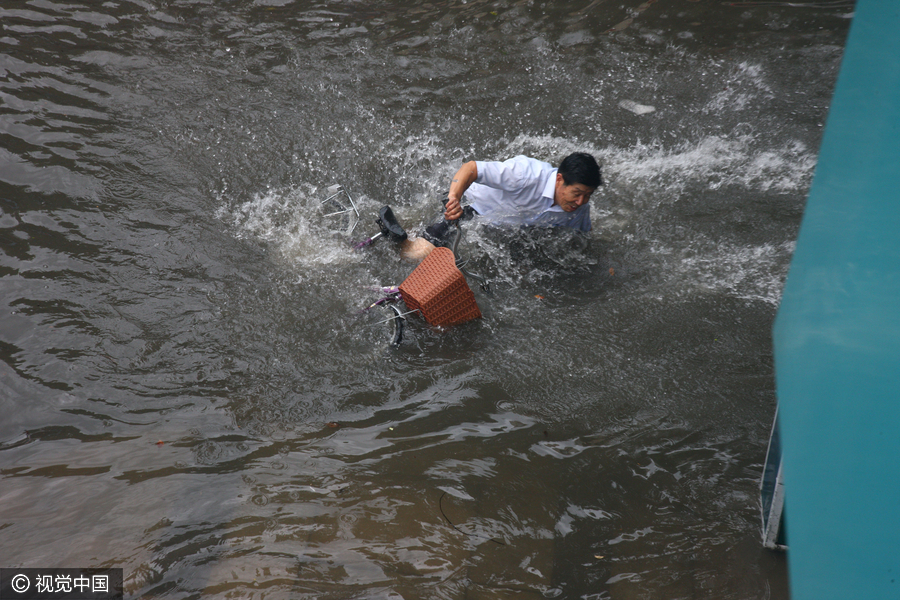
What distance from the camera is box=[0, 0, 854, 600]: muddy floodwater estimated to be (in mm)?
3117

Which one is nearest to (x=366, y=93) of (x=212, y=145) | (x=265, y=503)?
(x=212, y=145)

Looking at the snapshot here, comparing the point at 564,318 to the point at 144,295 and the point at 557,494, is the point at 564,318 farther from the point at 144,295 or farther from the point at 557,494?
the point at 144,295

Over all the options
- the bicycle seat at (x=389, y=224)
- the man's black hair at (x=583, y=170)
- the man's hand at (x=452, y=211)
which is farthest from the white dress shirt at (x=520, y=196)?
the bicycle seat at (x=389, y=224)

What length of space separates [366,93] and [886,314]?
561 cm

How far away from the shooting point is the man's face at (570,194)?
4055 millimetres

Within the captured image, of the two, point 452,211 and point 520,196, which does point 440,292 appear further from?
point 520,196

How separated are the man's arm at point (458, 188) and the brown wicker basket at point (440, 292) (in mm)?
336

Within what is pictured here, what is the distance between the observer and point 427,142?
19.8 feet

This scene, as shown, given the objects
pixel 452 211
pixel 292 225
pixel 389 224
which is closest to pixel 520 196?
pixel 452 211
